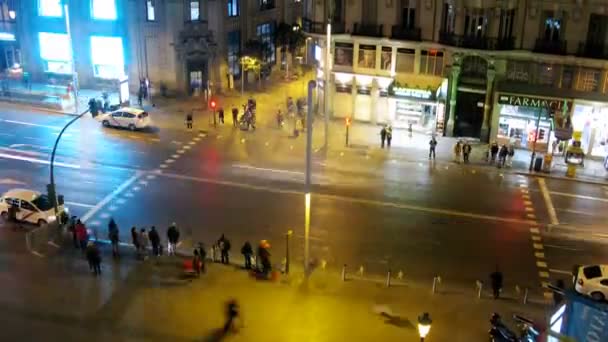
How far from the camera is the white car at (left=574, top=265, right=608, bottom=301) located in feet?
85.3

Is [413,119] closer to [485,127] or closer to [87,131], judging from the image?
[485,127]

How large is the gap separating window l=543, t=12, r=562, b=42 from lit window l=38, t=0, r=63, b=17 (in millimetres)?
35721

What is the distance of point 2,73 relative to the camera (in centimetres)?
5844

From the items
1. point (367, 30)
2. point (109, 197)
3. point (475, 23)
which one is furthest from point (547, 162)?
point (109, 197)

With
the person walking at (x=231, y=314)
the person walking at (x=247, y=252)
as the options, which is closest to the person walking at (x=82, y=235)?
the person walking at (x=247, y=252)

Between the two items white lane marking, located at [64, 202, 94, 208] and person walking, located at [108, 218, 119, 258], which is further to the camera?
white lane marking, located at [64, 202, 94, 208]

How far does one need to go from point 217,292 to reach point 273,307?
248cm

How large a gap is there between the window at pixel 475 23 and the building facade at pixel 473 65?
0.06m

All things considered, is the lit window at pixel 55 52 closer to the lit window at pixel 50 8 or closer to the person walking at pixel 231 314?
the lit window at pixel 50 8

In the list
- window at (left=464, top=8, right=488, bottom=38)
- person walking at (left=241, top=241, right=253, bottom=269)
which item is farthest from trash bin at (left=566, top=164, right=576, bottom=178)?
person walking at (left=241, top=241, right=253, bottom=269)

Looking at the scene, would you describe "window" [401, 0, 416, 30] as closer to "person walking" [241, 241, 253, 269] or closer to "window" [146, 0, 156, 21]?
"window" [146, 0, 156, 21]

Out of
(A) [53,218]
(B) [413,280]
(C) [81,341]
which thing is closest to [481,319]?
(B) [413,280]

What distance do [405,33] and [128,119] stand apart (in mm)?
19273

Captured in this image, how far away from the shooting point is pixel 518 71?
46000mm
